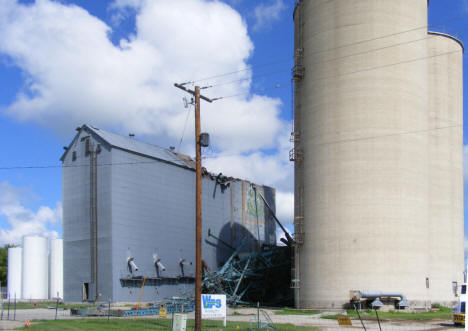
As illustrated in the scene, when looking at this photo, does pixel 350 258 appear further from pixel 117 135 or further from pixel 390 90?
pixel 117 135

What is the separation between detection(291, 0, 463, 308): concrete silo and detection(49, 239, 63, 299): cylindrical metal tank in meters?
42.2

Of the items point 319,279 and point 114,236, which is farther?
point 114,236

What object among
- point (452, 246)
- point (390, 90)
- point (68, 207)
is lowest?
point (452, 246)

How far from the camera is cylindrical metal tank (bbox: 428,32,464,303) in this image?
1927 inches

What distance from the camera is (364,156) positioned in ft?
141

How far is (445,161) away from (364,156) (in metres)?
11.9

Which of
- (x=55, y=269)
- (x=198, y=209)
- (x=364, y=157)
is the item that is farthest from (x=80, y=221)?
(x=198, y=209)

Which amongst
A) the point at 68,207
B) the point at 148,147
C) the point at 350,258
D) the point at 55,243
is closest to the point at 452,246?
the point at 350,258

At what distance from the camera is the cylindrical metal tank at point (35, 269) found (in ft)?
246

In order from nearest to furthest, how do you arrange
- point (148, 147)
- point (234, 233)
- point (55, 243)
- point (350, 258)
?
point (350, 258)
point (148, 147)
point (234, 233)
point (55, 243)

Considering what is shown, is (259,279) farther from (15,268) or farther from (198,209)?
(15,268)

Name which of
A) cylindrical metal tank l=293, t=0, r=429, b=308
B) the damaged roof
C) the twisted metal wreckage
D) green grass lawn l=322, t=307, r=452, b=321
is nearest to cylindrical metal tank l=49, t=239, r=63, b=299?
the damaged roof

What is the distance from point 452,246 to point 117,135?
32391mm

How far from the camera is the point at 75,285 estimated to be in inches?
2053
